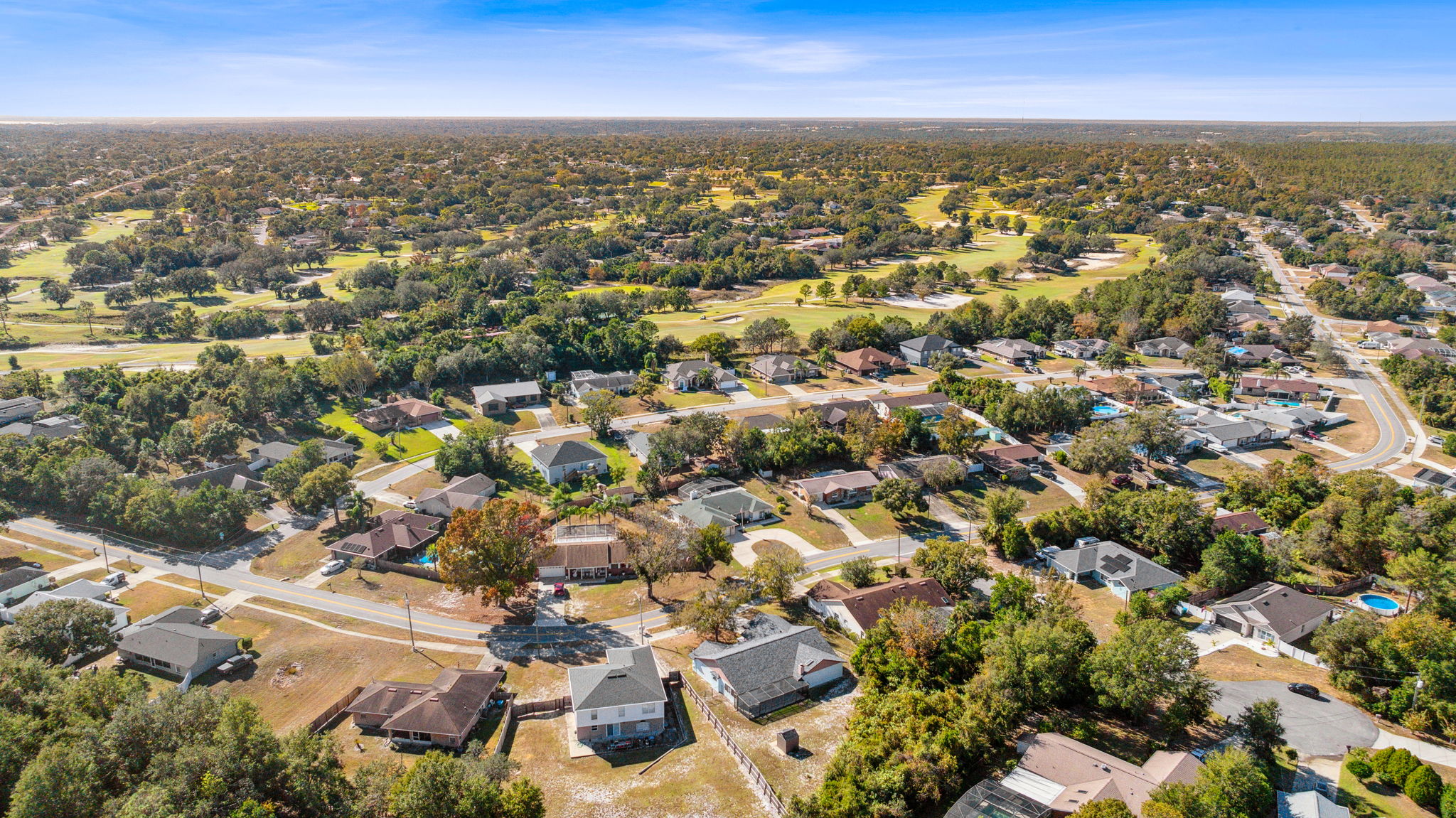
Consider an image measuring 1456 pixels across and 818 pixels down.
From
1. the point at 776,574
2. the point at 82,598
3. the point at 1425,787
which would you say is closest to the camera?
the point at 1425,787

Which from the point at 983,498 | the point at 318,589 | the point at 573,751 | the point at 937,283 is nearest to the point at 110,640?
the point at 318,589

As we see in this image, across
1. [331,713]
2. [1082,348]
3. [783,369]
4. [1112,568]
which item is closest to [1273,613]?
[1112,568]

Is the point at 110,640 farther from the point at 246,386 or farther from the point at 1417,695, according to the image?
the point at 1417,695

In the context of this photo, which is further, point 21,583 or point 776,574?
point 21,583

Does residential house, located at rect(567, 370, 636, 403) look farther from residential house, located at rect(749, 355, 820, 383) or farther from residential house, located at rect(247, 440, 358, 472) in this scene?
residential house, located at rect(247, 440, 358, 472)

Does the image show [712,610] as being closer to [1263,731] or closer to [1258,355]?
[1263,731]

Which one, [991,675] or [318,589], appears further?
[318,589]

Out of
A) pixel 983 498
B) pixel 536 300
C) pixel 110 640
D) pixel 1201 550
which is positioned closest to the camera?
pixel 110 640
